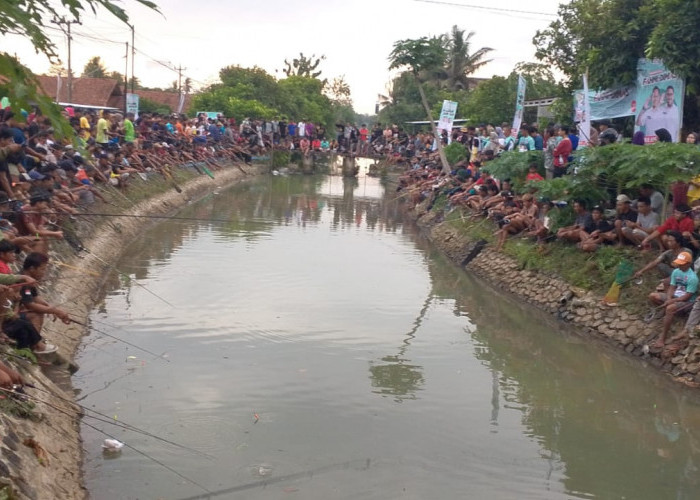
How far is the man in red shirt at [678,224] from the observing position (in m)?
10.8

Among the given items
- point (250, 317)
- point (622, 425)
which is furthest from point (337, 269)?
point (622, 425)

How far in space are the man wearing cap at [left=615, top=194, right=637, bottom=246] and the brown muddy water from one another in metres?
1.81

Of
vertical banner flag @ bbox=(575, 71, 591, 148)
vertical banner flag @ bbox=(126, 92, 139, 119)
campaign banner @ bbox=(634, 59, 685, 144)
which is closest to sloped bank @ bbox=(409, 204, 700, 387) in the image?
vertical banner flag @ bbox=(575, 71, 591, 148)

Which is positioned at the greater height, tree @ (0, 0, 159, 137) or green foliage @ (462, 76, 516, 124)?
green foliage @ (462, 76, 516, 124)

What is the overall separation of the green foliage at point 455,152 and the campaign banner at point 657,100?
8613 millimetres

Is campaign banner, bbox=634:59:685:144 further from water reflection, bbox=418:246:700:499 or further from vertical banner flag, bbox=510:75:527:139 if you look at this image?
water reflection, bbox=418:246:700:499

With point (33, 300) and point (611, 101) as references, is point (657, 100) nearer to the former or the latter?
point (611, 101)

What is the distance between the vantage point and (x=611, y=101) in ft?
59.2

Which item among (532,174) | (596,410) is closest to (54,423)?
(596,410)

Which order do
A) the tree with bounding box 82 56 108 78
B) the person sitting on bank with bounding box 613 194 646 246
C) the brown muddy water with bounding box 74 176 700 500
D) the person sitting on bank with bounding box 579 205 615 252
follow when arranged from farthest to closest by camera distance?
1. the tree with bounding box 82 56 108 78
2. the person sitting on bank with bounding box 579 205 615 252
3. the person sitting on bank with bounding box 613 194 646 246
4. the brown muddy water with bounding box 74 176 700 500

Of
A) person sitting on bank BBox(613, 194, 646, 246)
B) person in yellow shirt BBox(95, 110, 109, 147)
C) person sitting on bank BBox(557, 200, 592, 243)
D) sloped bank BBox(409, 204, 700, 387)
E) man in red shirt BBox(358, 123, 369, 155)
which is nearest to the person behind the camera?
sloped bank BBox(409, 204, 700, 387)

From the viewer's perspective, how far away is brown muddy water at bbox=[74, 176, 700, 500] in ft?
22.5

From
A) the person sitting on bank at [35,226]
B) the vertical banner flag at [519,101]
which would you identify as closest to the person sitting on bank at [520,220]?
the vertical banner flag at [519,101]

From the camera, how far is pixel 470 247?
1741 cm
